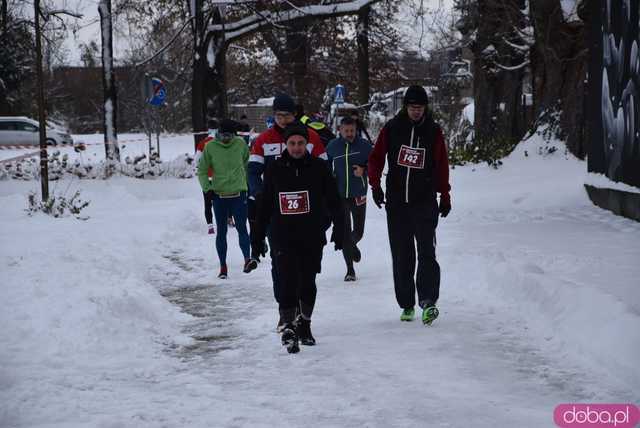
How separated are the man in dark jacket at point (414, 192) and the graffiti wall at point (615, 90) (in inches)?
216

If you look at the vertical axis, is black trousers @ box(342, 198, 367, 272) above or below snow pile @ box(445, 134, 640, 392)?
above

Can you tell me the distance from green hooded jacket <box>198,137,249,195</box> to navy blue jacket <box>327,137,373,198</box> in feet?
4.31

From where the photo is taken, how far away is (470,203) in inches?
624

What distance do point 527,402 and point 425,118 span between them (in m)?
2.89

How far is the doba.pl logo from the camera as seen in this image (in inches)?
173

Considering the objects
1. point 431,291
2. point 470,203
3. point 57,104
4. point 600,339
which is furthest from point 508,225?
point 57,104

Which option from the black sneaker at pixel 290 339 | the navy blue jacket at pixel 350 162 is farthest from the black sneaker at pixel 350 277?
the black sneaker at pixel 290 339

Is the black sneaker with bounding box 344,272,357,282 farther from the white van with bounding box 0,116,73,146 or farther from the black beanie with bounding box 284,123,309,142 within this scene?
the white van with bounding box 0,116,73,146

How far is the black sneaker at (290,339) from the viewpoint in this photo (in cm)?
616

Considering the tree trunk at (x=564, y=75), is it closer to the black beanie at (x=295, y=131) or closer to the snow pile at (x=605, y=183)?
the snow pile at (x=605, y=183)

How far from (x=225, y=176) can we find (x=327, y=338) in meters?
3.84

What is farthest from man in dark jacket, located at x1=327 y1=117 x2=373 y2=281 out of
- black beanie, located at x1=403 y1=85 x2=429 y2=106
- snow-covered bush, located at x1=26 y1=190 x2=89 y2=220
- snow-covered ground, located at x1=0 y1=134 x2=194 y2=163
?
snow-covered ground, located at x1=0 y1=134 x2=194 y2=163

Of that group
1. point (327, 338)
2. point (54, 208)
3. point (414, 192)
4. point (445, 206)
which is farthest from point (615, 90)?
point (54, 208)

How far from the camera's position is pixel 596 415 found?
453 cm
